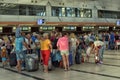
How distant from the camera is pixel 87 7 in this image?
1813 inches

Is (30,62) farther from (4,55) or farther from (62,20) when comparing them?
(62,20)

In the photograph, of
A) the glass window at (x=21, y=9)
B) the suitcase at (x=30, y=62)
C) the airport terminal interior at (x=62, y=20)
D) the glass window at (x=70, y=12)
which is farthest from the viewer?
the glass window at (x=70, y=12)

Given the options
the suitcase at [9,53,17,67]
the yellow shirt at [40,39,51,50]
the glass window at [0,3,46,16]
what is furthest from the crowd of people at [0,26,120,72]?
the glass window at [0,3,46,16]

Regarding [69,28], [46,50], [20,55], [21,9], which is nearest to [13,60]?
[20,55]

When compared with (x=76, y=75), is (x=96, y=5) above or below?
above

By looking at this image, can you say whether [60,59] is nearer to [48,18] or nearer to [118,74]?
[118,74]

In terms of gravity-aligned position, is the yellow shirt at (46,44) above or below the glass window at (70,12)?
below

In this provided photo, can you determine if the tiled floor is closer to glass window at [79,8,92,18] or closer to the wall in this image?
the wall

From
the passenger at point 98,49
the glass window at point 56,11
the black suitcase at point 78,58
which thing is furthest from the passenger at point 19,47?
the glass window at point 56,11

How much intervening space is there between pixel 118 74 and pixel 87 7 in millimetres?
35242

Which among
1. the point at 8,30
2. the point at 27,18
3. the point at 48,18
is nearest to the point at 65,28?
the point at 48,18

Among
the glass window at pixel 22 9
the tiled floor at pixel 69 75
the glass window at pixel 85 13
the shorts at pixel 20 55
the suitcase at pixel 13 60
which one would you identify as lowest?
the tiled floor at pixel 69 75

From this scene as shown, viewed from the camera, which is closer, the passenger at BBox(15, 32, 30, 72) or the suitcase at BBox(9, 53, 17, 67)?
the passenger at BBox(15, 32, 30, 72)

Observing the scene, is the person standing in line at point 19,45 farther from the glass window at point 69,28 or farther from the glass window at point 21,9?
the glass window at point 69,28
